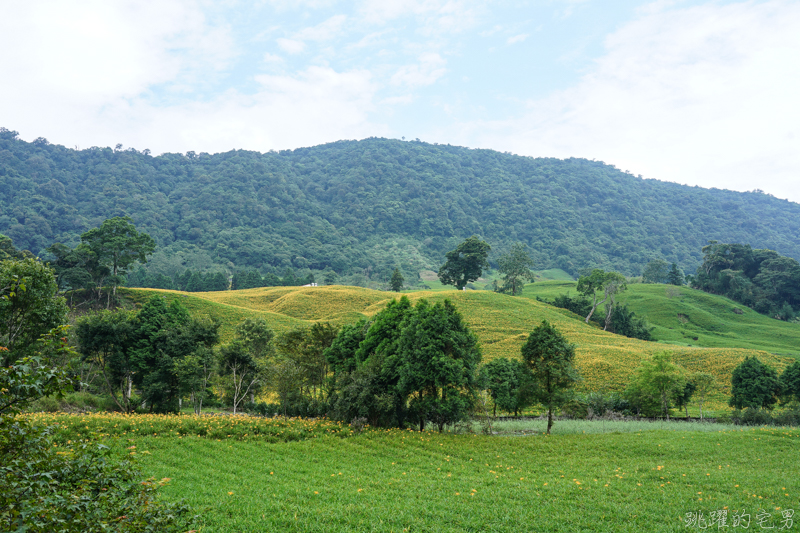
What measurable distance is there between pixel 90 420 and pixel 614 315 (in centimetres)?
7604

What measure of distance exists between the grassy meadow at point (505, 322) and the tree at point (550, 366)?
2116 cm

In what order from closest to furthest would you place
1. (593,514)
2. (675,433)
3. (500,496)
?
(593,514) → (500,496) → (675,433)

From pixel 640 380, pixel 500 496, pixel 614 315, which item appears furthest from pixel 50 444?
pixel 614 315

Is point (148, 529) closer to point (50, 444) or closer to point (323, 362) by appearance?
point (50, 444)

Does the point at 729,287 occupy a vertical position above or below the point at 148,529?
above

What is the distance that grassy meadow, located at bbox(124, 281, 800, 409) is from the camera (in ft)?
155

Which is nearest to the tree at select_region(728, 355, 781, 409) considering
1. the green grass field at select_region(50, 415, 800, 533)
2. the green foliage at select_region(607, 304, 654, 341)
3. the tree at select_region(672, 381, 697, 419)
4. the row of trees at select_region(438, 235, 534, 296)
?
the tree at select_region(672, 381, 697, 419)

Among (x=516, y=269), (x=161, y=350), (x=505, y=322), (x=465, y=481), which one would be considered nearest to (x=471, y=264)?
(x=516, y=269)

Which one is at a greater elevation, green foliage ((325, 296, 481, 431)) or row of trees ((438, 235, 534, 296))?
row of trees ((438, 235, 534, 296))

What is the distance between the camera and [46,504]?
403 cm

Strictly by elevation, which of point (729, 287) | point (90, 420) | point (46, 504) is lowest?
point (90, 420)

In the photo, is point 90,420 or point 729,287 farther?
point 729,287

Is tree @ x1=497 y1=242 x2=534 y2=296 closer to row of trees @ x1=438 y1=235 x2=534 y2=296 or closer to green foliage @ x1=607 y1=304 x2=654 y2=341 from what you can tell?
row of trees @ x1=438 y1=235 x2=534 y2=296

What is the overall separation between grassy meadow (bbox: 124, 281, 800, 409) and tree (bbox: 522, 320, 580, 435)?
2116 cm
